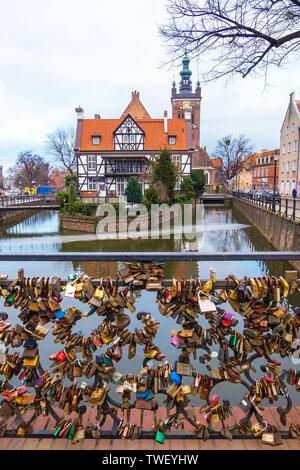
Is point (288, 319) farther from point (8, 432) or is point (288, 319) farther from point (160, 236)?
point (160, 236)

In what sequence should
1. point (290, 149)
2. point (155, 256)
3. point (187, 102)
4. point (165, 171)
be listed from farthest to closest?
point (187, 102), point (290, 149), point (165, 171), point (155, 256)

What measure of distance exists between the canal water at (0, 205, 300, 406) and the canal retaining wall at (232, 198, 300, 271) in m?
0.61

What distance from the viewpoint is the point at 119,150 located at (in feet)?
131

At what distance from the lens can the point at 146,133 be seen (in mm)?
41000

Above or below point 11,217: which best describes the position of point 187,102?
above

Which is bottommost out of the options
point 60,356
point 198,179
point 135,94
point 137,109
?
point 60,356

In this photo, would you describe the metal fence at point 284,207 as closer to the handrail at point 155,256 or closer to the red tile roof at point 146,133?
the handrail at point 155,256

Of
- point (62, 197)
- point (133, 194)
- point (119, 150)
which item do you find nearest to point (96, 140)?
point (119, 150)

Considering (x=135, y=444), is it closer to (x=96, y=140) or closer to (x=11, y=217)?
(x=11, y=217)

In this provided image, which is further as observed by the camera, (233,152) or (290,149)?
(233,152)

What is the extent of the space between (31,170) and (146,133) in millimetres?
32307

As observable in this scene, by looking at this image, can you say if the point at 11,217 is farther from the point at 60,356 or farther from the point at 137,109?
the point at 60,356

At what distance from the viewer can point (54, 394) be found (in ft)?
6.81

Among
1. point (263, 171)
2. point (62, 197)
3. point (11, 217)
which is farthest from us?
point (263, 171)
